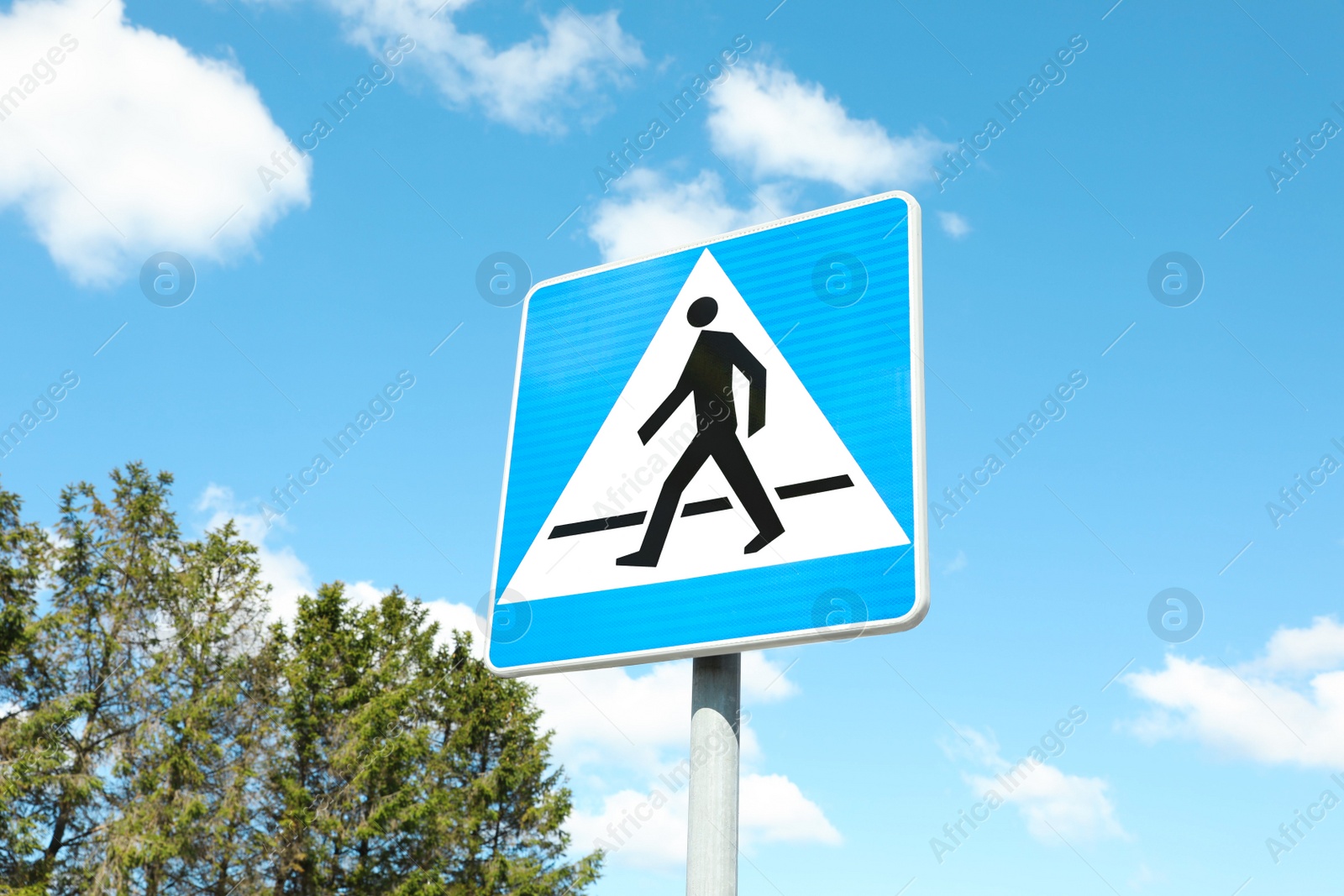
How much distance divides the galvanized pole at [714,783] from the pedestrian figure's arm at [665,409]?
24.3 inches

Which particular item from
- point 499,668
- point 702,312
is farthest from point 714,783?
point 702,312

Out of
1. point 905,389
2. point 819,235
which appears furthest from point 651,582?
point 819,235

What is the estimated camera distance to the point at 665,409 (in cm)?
260

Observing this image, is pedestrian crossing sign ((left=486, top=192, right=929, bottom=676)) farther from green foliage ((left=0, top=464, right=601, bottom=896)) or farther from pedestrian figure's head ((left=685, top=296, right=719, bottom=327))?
green foliage ((left=0, top=464, right=601, bottom=896))

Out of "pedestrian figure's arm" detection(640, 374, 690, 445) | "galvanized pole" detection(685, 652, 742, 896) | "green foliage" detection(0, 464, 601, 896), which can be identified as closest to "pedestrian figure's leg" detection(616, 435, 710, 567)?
"pedestrian figure's arm" detection(640, 374, 690, 445)

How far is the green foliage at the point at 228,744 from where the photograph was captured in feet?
73.6

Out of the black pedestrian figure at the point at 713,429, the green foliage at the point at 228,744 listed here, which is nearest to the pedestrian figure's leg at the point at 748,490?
the black pedestrian figure at the point at 713,429

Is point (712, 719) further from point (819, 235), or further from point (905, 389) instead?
point (819, 235)

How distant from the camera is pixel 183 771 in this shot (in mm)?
23312

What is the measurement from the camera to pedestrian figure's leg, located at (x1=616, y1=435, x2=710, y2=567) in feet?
8.08

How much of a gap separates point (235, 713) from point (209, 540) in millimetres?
4508

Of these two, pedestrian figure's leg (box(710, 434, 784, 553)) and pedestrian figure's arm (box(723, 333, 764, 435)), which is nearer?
pedestrian figure's leg (box(710, 434, 784, 553))

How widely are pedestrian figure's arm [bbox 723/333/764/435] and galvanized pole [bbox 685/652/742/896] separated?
22.4 inches

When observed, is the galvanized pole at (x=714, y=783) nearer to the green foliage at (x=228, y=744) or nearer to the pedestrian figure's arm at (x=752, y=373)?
the pedestrian figure's arm at (x=752, y=373)
